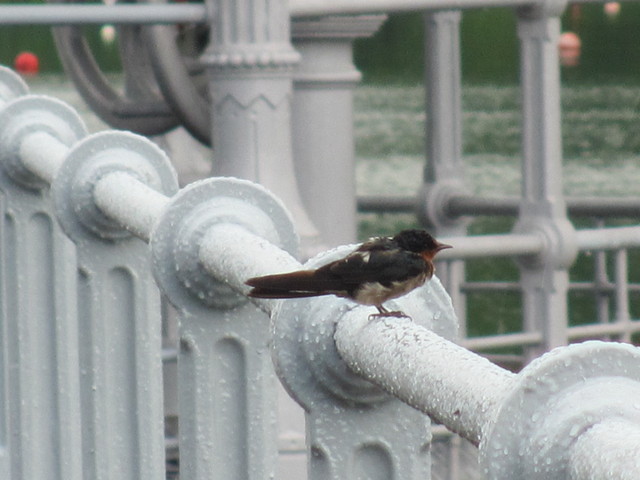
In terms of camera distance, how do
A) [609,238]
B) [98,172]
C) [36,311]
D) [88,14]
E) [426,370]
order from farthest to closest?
[609,238], [88,14], [36,311], [98,172], [426,370]

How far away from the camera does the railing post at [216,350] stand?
1.40m

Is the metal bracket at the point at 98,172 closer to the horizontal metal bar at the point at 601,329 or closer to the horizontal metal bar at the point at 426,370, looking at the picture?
the horizontal metal bar at the point at 426,370

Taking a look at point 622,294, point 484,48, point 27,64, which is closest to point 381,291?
point 622,294

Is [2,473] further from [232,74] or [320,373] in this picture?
[232,74]

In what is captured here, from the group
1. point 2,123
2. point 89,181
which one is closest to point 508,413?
point 89,181

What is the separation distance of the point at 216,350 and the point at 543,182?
14.0ft

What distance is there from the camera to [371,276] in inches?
47.6

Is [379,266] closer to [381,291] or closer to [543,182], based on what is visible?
[381,291]

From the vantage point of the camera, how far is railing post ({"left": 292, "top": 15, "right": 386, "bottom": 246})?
511 cm

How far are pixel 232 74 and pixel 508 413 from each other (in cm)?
386

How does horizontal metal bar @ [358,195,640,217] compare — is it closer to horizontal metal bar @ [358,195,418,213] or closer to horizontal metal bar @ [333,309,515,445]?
horizontal metal bar @ [358,195,418,213]

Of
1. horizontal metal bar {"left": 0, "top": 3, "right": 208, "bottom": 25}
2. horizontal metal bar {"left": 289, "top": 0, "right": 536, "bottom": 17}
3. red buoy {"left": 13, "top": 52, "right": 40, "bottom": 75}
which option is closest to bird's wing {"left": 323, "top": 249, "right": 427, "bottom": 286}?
horizontal metal bar {"left": 0, "top": 3, "right": 208, "bottom": 25}

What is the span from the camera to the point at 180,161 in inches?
243

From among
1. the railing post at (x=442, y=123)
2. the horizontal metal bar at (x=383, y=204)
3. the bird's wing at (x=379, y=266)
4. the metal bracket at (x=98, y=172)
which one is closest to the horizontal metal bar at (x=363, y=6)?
the railing post at (x=442, y=123)
